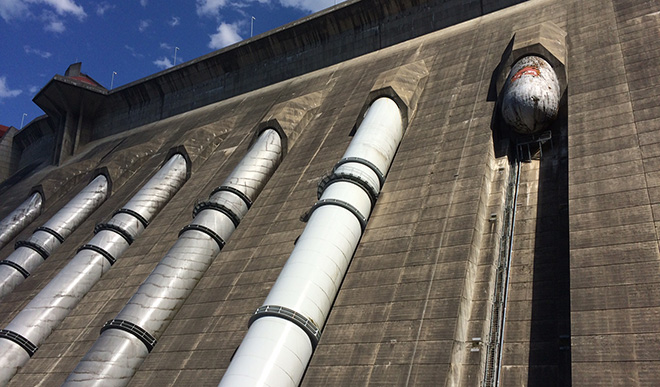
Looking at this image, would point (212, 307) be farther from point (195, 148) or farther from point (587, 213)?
point (195, 148)

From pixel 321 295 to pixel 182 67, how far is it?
34.1m

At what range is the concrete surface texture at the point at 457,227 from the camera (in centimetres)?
1319

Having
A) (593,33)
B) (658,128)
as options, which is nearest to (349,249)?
→ (658,128)

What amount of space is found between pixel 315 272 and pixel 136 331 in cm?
720

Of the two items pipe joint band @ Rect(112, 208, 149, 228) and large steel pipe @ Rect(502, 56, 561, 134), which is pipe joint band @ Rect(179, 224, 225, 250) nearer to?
pipe joint band @ Rect(112, 208, 149, 228)

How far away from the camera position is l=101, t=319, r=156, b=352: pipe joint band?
18766 millimetres

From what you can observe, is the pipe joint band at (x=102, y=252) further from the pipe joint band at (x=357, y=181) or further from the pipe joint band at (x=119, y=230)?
the pipe joint band at (x=357, y=181)

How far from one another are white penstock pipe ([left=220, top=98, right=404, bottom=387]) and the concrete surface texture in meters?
0.52

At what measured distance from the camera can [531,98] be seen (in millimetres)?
18922

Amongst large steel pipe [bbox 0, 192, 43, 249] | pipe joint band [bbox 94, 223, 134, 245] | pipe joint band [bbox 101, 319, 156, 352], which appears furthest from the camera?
large steel pipe [bbox 0, 192, 43, 249]

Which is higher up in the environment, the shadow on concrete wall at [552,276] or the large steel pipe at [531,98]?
the large steel pipe at [531,98]

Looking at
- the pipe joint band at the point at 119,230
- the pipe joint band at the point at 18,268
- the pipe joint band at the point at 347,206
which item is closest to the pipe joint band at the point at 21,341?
the pipe joint band at the point at 119,230

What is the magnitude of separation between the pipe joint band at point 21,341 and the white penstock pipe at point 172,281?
5085 mm

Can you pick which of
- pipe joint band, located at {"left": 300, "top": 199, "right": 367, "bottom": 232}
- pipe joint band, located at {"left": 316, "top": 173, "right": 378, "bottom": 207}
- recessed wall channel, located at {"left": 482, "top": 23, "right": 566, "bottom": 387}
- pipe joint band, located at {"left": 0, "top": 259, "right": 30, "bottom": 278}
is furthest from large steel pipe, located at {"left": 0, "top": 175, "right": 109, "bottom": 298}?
recessed wall channel, located at {"left": 482, "top": 23, "right": 566, "bottom": 387}
